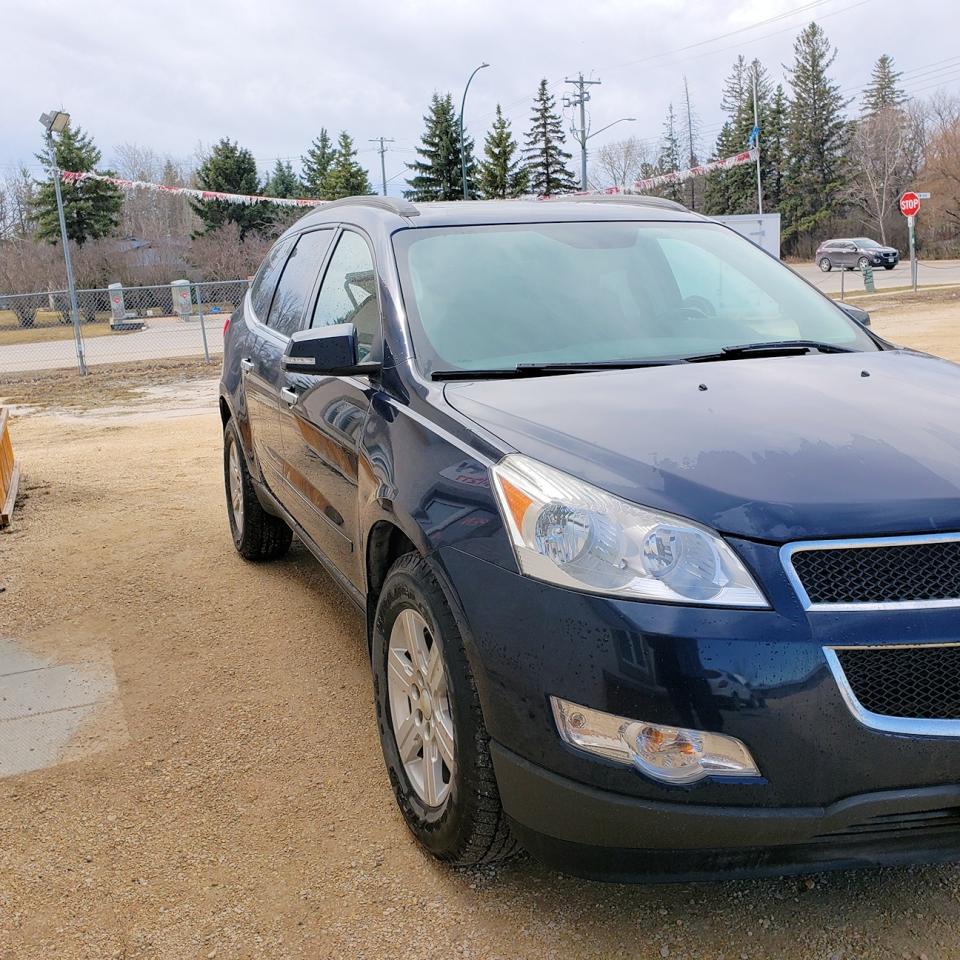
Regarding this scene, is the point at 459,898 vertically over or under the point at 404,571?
under

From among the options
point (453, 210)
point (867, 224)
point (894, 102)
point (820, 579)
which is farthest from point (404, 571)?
point (894, 102)

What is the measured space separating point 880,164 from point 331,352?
248 ft

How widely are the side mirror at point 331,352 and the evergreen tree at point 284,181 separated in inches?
2550

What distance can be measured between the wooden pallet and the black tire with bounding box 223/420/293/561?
203 cm

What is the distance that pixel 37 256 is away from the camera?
1710 inches

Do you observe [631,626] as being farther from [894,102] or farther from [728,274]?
[894,102]

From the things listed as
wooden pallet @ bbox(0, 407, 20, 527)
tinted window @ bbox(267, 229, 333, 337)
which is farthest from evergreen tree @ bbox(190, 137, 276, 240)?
tinted window @ bbox(267, 229, 333, 337)

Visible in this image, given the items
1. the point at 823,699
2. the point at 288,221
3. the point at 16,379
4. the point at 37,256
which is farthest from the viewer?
the point at 288,221

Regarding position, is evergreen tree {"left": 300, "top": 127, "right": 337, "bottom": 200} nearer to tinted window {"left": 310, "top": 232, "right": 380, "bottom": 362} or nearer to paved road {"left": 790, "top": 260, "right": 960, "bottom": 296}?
paved road {"left": 790, "top": 260, "right": 960, "bottom": 296}

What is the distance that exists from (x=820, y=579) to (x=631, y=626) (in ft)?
1.23

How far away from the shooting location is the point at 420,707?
8.63ft

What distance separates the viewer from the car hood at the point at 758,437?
1989mm

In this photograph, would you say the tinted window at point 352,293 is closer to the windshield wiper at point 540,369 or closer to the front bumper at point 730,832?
the windshield wiper at point 540,369

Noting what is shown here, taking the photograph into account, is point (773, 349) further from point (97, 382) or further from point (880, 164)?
point (880, 164)
